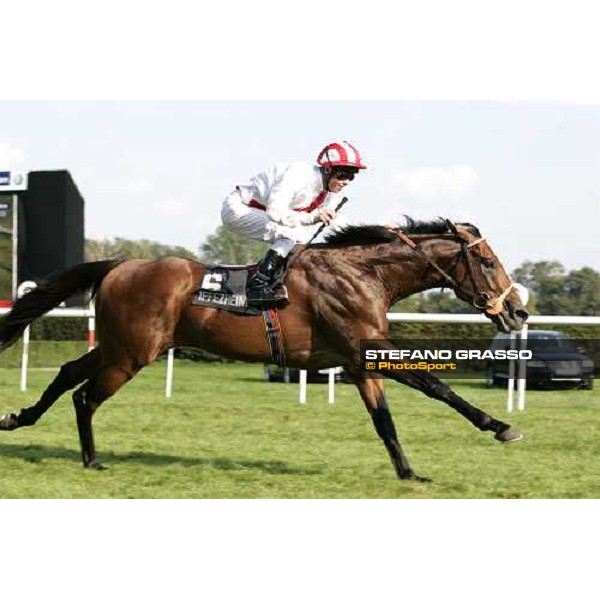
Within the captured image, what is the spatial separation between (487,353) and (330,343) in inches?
34.5

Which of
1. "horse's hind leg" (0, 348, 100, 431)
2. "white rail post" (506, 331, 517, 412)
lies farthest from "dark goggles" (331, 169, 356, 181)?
"white rail post" (506, 331, 517, 412)

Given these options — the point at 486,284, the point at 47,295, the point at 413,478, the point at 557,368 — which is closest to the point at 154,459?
the point at 47,295

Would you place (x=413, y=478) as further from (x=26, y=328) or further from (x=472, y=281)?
(x=26, y=328)

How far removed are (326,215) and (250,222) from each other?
54 cm

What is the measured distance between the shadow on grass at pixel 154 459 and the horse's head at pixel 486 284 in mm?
1350

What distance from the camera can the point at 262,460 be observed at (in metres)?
6.02

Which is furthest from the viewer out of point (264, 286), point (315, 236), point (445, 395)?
point (315, 236)

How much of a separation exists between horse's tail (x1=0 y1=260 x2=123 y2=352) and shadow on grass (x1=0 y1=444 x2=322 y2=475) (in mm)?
678

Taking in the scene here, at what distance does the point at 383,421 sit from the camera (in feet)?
17.1

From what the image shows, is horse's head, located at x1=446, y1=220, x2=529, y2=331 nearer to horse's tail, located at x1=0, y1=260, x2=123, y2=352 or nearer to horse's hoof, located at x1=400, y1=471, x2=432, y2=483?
horse's hoof, located at x1=400, y1=471, x2=432, y2=483

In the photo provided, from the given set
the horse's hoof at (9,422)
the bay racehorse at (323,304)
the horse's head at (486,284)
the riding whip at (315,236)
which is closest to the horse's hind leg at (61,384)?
the horse's hoof at (9,422)

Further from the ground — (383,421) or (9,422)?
(383,421)

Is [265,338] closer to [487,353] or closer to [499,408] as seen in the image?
[487,353]

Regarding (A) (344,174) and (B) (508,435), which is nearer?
(B) (508,435)
